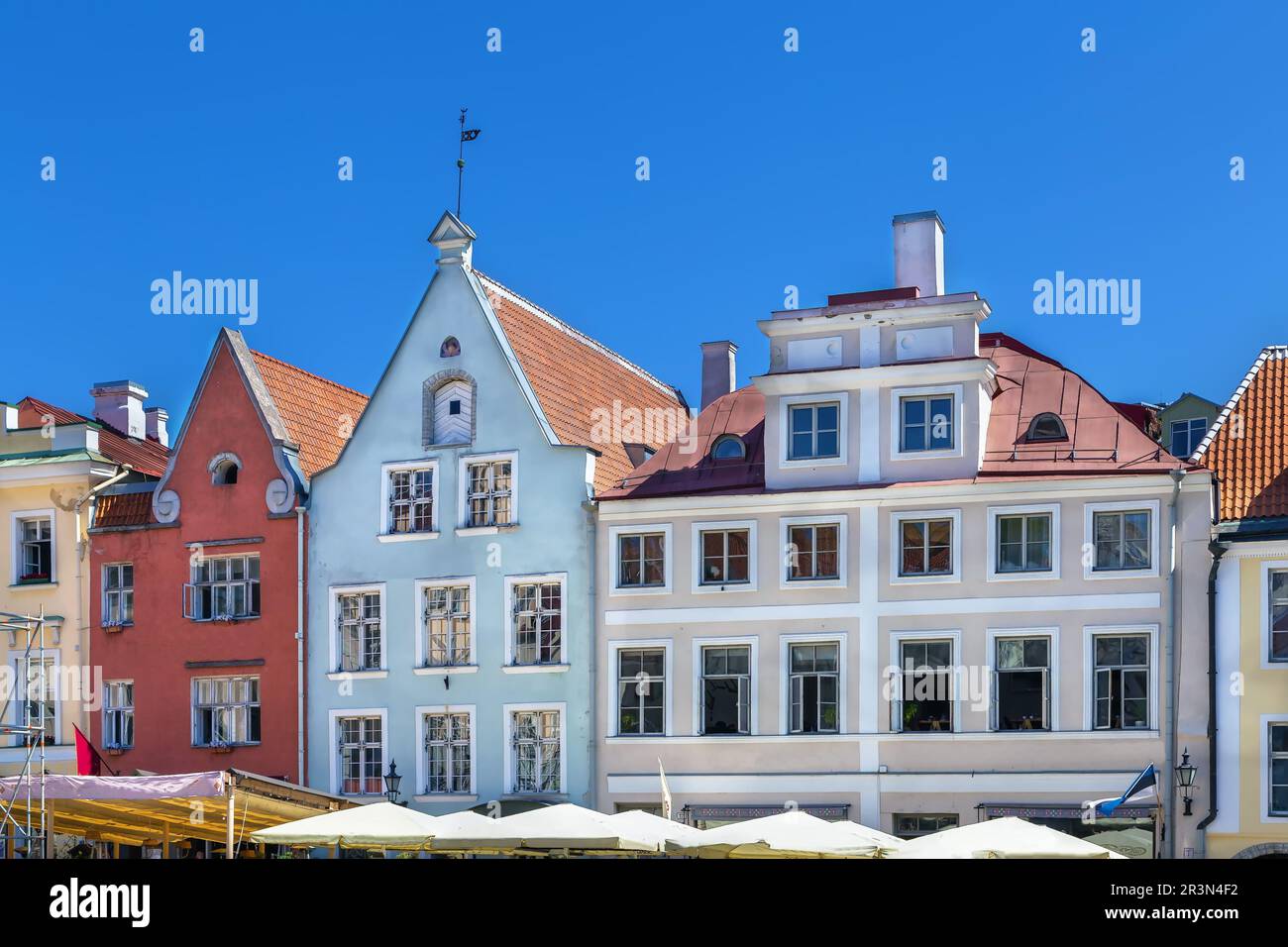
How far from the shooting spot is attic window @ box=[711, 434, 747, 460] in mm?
39625

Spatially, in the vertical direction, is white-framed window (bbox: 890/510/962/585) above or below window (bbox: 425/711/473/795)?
above

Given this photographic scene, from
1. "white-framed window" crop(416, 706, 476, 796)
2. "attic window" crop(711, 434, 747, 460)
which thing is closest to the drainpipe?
"attic window" crop(711, 434, 747, 460)

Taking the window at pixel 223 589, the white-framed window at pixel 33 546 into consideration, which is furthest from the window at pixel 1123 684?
the white-framed window at pixel 33 546

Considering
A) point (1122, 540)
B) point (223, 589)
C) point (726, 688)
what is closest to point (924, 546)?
point (1122, 540)

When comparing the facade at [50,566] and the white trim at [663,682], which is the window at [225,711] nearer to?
the facade at [50,566]

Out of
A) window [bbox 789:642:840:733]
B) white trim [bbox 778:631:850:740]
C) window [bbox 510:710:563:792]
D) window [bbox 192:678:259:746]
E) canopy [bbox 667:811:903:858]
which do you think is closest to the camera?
canopy [bbox 667:811:903:858]

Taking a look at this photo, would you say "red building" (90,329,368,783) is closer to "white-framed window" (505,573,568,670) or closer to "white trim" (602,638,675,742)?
"white-framed window" (505,573,568,670)

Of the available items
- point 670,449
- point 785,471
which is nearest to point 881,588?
point 785,471

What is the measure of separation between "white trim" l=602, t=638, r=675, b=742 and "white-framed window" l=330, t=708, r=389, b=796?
206 inches

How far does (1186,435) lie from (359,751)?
19.8m

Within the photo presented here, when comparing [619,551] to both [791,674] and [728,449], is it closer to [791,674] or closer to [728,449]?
[728,449]

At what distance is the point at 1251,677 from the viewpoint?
113 ft
